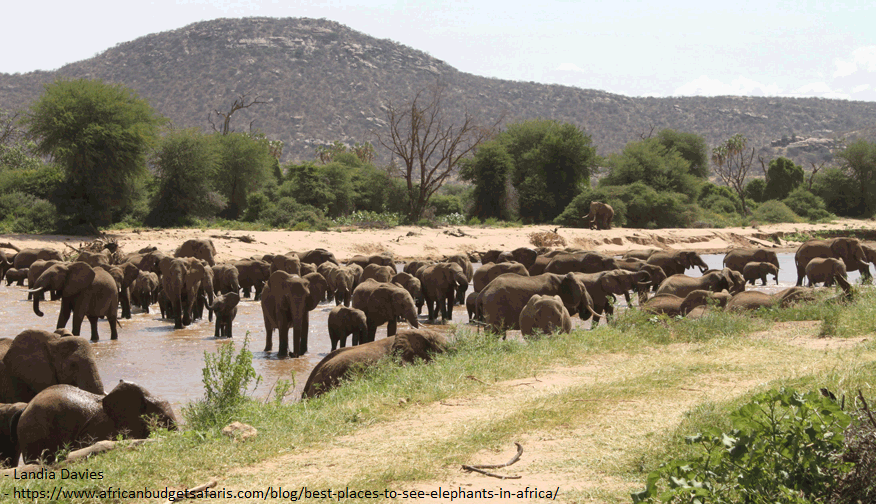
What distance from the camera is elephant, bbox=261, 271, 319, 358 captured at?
524 inches

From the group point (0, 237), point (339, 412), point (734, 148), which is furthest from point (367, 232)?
point (734, 148)

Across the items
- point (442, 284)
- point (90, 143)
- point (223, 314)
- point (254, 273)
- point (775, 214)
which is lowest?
point (223, 314)

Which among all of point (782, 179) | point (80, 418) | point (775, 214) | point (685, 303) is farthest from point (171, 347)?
point (782, 179)

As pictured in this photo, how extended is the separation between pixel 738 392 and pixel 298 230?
1321 inches

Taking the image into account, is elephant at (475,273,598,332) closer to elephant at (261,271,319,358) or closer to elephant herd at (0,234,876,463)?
elephant herd at (0,234,876,463)

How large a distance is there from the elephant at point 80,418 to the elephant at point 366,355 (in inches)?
79.0

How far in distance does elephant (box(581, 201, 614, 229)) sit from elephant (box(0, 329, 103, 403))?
39.3 m

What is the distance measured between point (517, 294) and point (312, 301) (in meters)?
3.89

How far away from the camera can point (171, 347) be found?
46.1 feet

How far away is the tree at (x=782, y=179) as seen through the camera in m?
65.5

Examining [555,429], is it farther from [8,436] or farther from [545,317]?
[545,317]

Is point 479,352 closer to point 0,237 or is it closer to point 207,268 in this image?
point 207,268

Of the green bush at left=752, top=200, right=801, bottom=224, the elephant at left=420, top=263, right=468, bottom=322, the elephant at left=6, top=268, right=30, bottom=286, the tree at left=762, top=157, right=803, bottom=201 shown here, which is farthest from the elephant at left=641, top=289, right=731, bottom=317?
the tree at left=762, top=157, right=803, bottom=201

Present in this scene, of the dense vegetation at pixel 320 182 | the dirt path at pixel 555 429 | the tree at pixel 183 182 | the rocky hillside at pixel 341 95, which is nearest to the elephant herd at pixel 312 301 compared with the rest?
the dirt path at pixel 555 429
